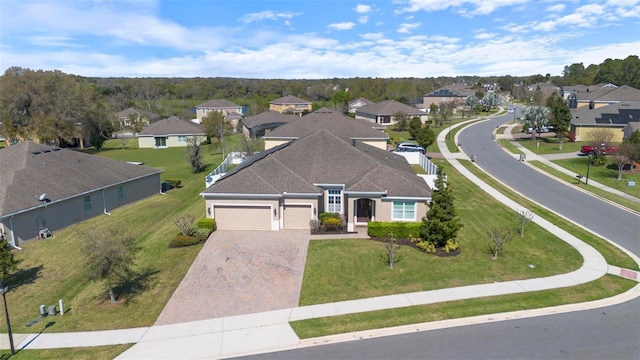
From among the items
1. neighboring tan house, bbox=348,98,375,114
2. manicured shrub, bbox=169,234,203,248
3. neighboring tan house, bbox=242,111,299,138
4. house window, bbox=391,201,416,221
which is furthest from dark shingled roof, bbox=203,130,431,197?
neighboring tan house, bbox=348,98,375,114

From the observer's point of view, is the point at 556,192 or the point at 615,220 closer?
the point at 615,220

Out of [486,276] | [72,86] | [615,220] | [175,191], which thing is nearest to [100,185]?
[175,191]

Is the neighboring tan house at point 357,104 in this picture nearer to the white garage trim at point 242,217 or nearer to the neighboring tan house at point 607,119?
the neighboring tan house at point 607,119

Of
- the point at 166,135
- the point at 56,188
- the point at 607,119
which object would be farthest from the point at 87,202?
the point at 607,119

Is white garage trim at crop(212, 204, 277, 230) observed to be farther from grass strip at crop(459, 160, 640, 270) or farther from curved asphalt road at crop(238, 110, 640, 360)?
grass strip at crop(459, 160, 640, 270)

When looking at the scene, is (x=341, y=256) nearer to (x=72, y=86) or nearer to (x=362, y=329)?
(x=362, y=329)
